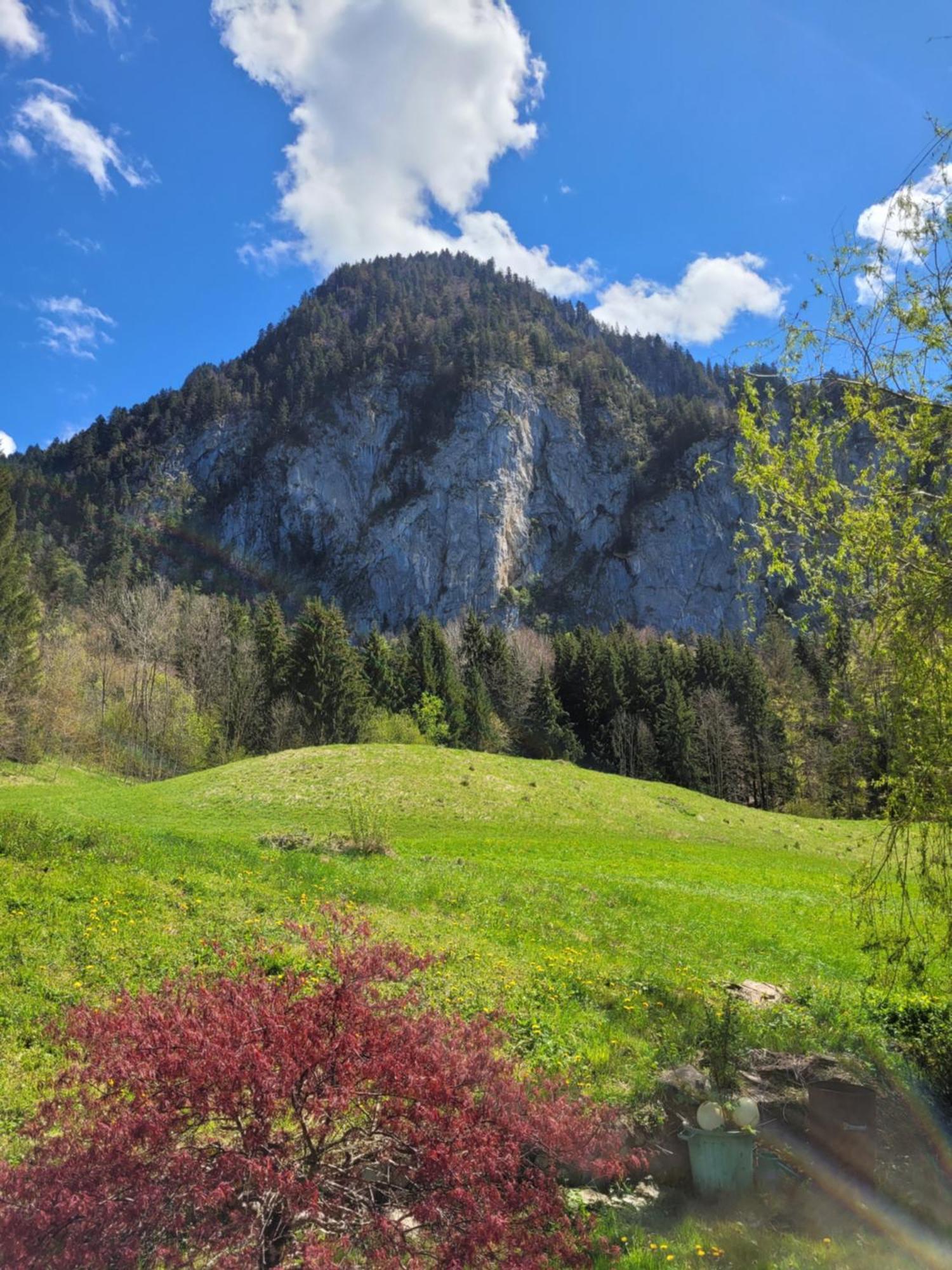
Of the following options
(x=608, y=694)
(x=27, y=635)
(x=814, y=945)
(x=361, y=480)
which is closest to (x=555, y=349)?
(x=361, y=480)

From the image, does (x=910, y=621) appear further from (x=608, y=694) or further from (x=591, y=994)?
(x=608, y=694)

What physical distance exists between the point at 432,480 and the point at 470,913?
166 metres

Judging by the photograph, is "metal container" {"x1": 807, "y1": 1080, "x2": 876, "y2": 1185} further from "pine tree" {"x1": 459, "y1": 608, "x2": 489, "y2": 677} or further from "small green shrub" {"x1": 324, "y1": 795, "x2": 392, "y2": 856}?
"pine tree" {"x1": 459, "y1": 608, "x2": 489, "y2": 677}

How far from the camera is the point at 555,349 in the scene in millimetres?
191250

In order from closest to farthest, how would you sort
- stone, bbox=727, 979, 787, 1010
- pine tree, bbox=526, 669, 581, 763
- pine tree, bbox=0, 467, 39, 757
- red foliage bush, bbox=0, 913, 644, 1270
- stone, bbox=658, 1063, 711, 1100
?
red foliage bush, bbox=0, 913, 644, 1270, stone, bbox=658, 1063, 711, 1100, stone, bbox=727, 979, 787, 1010, pine tree, bbox=0, 467, 39, 757, pine tree, bbox=526, 669, 581, 763

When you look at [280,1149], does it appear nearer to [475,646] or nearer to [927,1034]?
[927,1034]

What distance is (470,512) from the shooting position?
16662 centimetres

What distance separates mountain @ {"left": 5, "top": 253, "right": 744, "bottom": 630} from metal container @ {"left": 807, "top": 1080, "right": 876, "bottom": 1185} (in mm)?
154198

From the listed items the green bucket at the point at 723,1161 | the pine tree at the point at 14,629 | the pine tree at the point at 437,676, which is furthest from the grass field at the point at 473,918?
the pine tree at the point at 437,676

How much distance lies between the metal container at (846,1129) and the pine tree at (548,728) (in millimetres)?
55823

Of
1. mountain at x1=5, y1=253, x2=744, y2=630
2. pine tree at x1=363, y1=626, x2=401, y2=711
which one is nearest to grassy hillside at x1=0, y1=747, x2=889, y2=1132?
pine tree at x1=363, y1=626, x2=401, y2=711

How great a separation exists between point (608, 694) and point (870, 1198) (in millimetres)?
60157

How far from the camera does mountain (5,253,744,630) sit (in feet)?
542

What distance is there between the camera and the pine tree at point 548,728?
205ft
